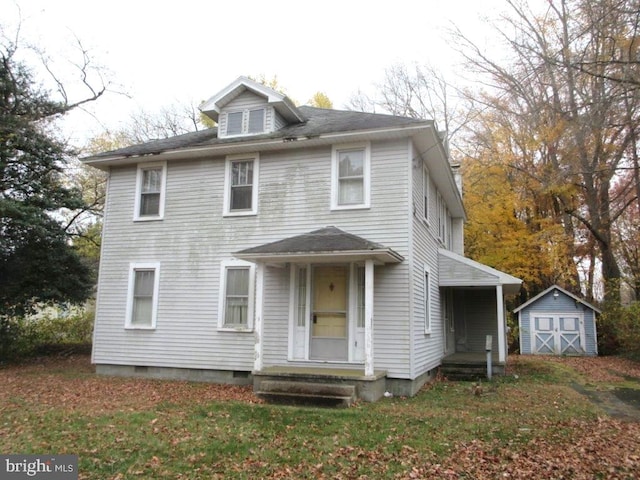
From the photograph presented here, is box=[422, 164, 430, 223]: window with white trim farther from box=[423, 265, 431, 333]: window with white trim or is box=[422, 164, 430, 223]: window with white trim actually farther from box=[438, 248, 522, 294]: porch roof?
box=[438, 248, 522, 294]: porch roof

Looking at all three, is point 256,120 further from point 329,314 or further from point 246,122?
point 329,314

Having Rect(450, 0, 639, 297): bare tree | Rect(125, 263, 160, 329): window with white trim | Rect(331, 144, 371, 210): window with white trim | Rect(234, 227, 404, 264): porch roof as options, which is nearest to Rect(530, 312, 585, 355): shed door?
Rect(450, 0, 639, 297): bare tree

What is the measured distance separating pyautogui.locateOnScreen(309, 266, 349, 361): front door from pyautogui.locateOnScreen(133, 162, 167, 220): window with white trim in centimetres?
483

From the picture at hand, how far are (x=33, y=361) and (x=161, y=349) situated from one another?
6.81m

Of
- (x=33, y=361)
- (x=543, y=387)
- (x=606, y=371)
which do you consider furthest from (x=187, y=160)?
(x=606, y=371)

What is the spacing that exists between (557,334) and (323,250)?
17330mm

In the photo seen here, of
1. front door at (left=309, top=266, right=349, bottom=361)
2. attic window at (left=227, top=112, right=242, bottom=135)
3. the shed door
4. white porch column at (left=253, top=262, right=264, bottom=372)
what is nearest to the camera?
white porch column at (left=253, top=262, right=264, bottom=372)

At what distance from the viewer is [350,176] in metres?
11.2

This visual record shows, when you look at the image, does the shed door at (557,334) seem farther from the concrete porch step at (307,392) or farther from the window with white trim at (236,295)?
the concrete porch step at (307,392)

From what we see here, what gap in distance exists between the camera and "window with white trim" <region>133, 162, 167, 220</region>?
42.2 feet

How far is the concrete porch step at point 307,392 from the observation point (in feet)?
29.1

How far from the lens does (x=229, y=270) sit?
11.9m

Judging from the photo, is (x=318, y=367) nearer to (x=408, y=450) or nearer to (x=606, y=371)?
(x=408, y=450)

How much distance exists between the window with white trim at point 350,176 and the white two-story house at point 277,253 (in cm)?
3
